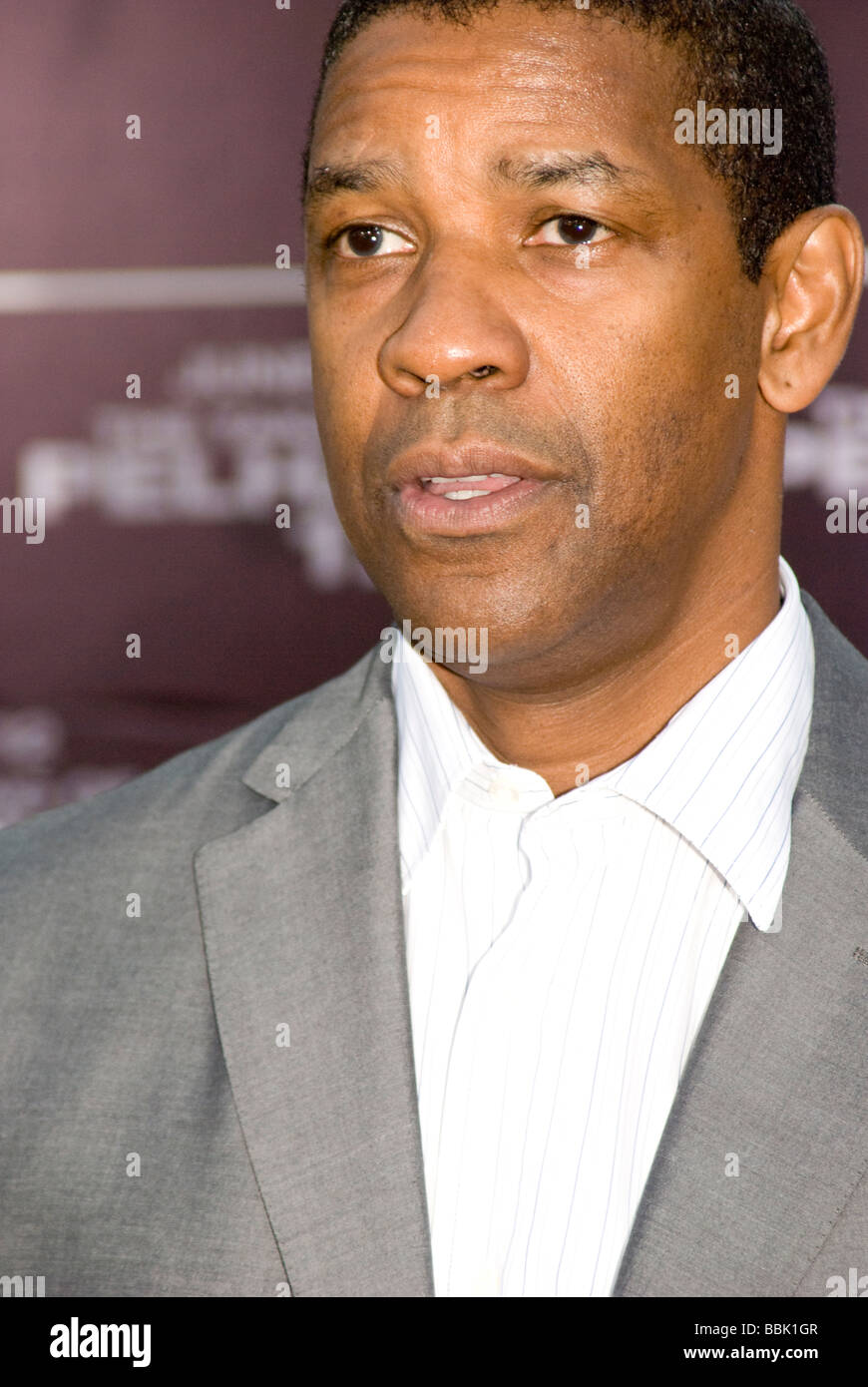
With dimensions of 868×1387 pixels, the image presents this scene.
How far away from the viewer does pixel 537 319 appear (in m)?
1.73

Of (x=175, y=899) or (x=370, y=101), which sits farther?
(x=175, y=899)

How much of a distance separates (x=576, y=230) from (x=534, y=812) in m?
0.69

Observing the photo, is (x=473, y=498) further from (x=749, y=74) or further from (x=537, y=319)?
(x=749, y=74)

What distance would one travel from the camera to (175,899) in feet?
6.59

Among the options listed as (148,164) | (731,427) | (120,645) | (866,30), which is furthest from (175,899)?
(866,30)

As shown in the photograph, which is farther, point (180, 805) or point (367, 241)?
point (180, 805)

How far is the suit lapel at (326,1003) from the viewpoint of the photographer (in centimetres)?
172

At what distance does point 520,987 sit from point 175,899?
1.52 feet

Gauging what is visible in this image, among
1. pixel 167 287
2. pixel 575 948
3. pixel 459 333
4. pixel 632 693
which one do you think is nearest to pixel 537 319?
pixel 459 333

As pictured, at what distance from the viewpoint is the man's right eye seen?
1845mm

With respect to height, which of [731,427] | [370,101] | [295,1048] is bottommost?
[295,1048]

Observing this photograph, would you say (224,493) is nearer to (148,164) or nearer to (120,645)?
(120,645)
